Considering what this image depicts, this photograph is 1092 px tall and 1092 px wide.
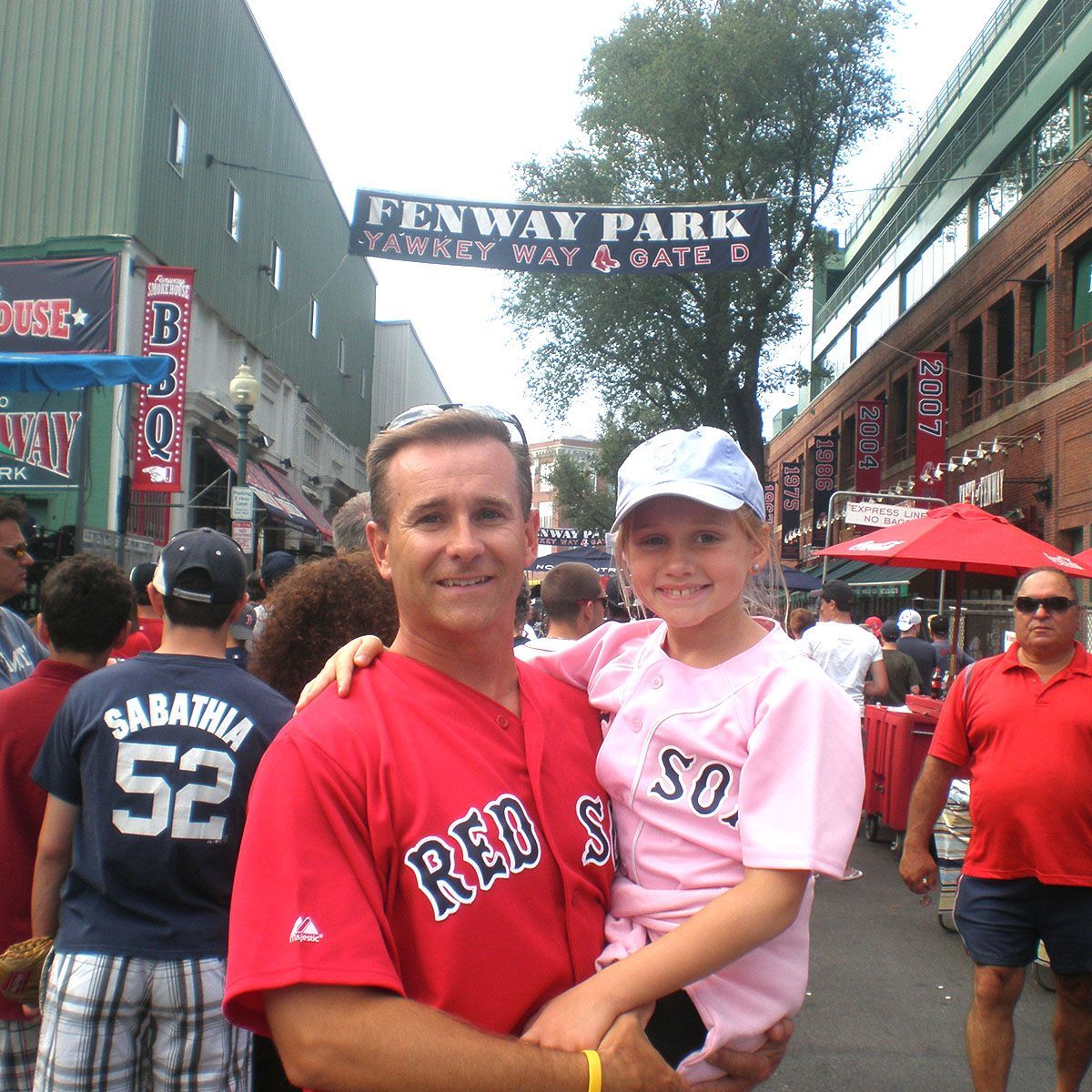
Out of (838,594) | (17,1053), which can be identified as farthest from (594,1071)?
(838,594)

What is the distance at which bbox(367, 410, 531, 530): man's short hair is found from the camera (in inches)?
73.7

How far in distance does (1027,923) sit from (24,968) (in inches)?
140

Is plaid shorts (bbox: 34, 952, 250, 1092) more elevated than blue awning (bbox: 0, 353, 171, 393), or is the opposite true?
blue awning (bbox: 0, 353, 171, 393)

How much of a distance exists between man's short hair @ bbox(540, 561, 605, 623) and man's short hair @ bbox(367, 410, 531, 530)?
3991mm

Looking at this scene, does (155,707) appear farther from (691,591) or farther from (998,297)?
(998,297)

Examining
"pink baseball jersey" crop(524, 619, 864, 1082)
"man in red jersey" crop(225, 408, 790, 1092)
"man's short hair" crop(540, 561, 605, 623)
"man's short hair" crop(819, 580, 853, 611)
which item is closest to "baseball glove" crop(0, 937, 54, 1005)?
"man in red jersey" crop(225, 408, 790, 1092)

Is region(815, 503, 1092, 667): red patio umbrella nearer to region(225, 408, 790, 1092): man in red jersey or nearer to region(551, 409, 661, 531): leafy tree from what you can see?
region(225, 408, 790, 1092): man in red jersey

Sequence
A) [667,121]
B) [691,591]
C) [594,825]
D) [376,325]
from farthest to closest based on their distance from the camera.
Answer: [376,325], [667,121], [691,591], [594,825]

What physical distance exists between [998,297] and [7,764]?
77.0 feet

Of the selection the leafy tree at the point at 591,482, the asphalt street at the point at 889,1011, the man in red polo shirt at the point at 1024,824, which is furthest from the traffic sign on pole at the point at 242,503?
the leafy tree at the point at 591,482

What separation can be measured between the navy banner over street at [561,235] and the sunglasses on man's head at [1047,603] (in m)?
8.82

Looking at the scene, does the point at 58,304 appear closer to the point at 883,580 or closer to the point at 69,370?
the point at 69,370

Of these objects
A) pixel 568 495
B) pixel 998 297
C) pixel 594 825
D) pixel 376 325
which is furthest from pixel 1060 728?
pixel 568 495

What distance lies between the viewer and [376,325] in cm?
3922
